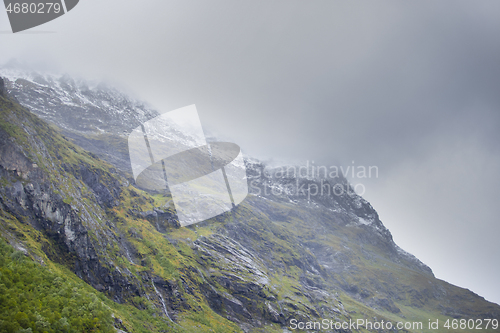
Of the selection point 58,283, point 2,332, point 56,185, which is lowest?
point 58,283

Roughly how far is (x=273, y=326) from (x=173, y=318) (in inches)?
1675

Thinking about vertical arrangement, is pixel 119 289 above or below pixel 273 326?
above

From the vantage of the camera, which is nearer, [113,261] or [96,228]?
[113,261]

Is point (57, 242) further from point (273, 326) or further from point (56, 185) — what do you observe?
point (273, 326)

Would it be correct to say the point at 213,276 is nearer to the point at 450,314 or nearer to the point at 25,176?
the point at 25,176

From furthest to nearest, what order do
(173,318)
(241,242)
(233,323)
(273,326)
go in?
(241,242)
(273,326)
(233,323)
(173,318)

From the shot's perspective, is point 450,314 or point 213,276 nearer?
point 213,276

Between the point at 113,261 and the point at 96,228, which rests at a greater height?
the point at 96,228

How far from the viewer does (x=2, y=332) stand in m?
19.2

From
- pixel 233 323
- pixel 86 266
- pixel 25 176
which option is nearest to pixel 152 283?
pixel 86 266

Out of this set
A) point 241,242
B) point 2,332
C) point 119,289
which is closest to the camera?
point 2,332

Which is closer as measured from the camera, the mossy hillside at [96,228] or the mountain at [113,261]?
the mountain at [113,261]

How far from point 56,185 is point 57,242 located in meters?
11.6

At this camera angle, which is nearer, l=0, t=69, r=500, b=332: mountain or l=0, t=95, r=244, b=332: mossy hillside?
l=0, t=69, r=500, b=332: mountain
